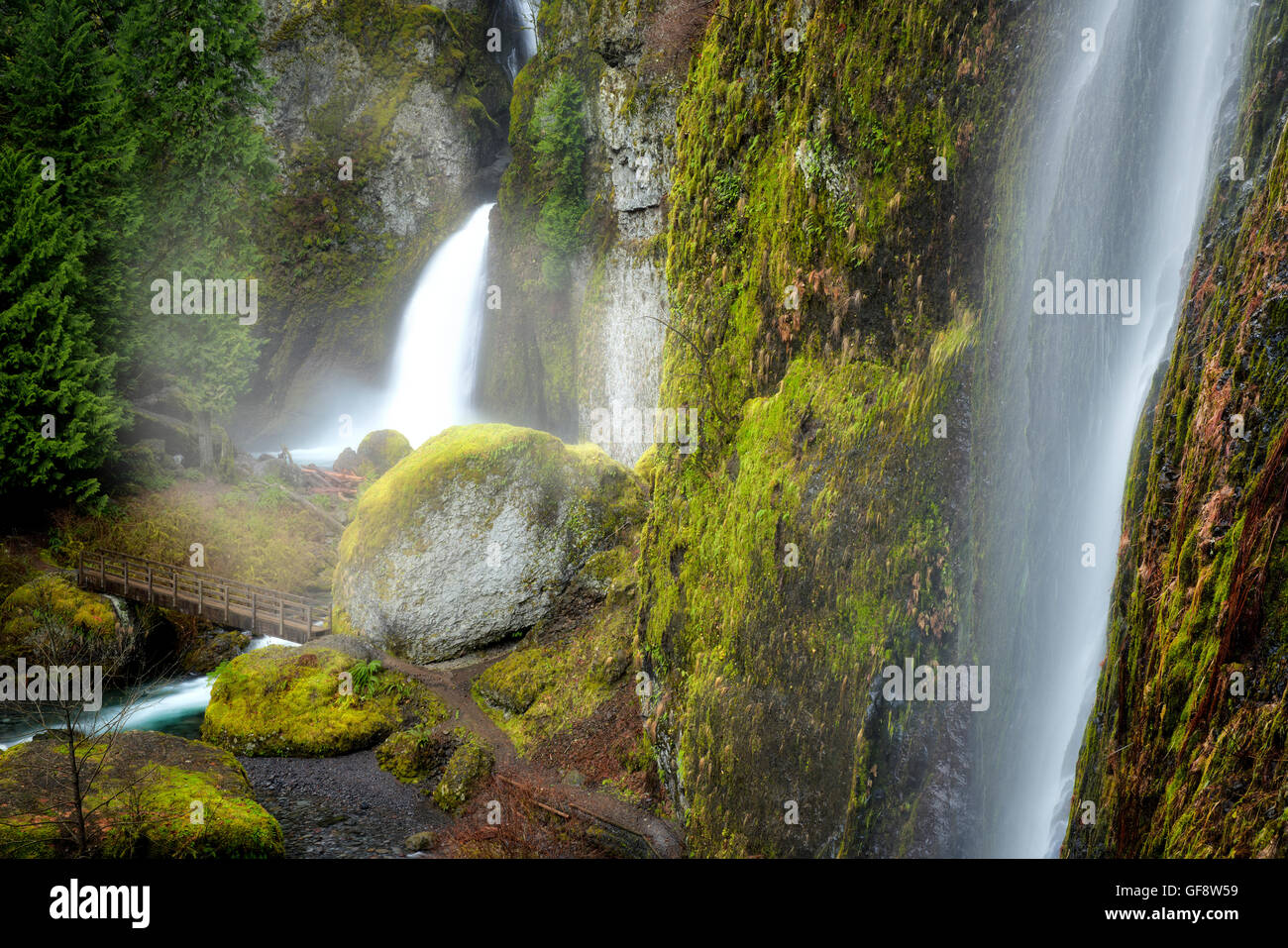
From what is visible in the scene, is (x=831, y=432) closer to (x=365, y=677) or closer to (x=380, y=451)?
(x=365, y=677)

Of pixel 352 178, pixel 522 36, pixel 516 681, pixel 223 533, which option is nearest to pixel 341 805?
pixel 516 681

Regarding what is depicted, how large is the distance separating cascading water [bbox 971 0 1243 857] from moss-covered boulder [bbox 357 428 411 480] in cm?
2408

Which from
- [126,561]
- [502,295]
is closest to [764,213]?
[126,561]

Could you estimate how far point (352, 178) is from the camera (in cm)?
3381

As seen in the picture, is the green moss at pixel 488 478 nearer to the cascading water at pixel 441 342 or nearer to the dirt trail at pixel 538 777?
the dirt trail at pixel 538 777

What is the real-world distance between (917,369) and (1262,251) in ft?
12.0

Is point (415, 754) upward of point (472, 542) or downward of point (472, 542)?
downward

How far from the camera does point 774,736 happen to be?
9039 mm

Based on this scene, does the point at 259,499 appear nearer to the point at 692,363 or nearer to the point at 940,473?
the point at 692,363

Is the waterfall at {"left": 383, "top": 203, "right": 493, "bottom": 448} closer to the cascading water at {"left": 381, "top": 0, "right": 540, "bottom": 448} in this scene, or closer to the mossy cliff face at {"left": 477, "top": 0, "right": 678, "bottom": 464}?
the cascading water at {"left": 381, "top": 0, "right": 540, "bottom": 448}

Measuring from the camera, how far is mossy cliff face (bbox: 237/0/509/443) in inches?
1300

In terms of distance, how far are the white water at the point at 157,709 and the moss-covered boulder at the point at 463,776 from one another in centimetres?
625

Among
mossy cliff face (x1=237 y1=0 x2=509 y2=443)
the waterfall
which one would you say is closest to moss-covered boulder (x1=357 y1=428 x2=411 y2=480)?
the waterfall

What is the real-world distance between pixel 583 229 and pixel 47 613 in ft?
61.9
